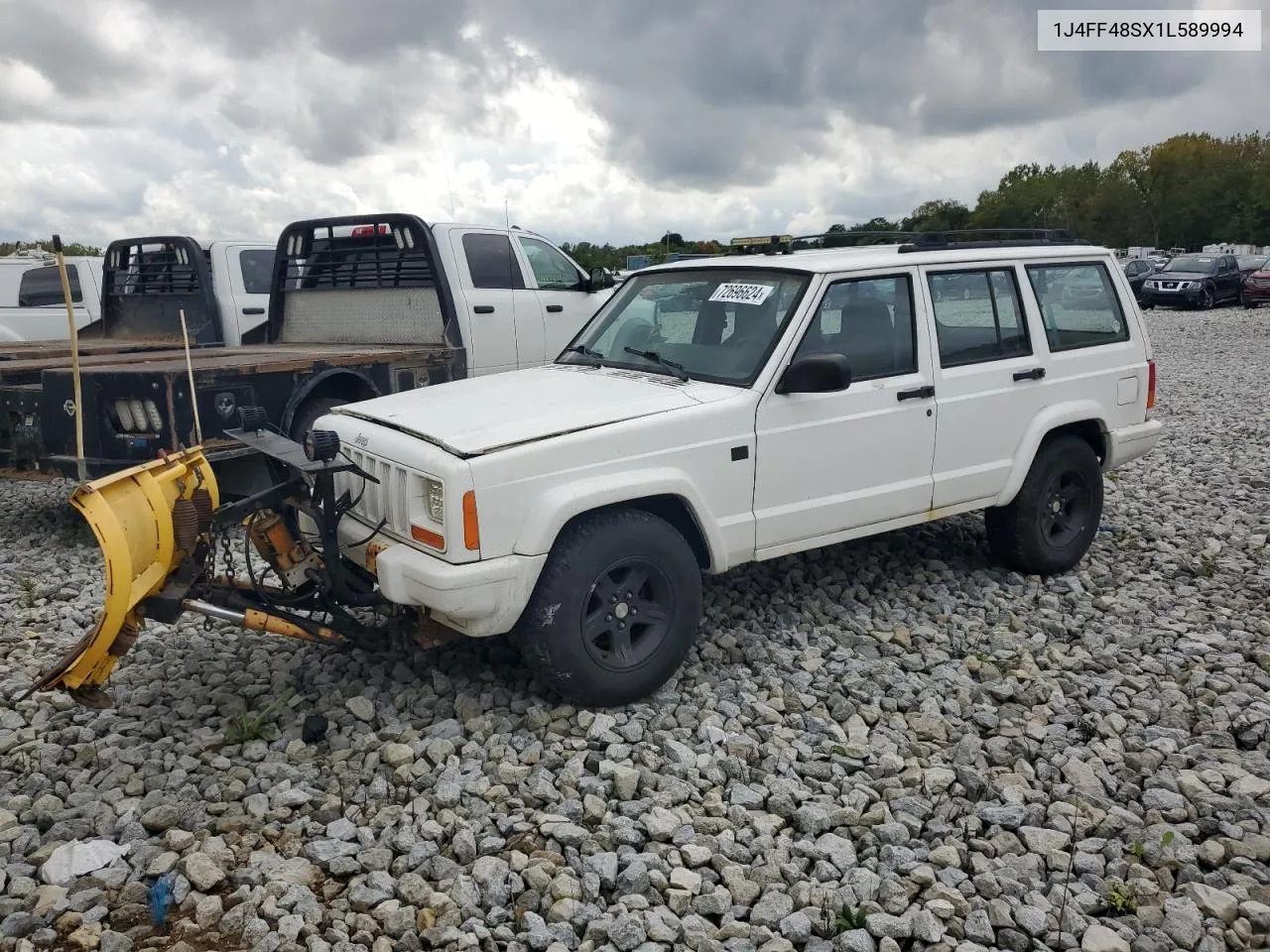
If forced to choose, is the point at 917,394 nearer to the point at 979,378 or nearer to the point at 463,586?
the point at 979,378

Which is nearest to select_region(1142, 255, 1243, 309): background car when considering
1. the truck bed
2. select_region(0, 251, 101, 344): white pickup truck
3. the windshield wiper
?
the truck bed

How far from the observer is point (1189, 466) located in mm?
9164

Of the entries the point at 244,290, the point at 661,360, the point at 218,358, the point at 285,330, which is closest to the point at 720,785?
the point at 661,360

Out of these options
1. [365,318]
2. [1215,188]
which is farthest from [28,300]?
[1215,188]

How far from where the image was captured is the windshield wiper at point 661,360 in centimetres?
488

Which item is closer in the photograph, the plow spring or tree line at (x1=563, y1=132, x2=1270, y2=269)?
the plow spring

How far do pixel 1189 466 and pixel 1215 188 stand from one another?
69699 mm

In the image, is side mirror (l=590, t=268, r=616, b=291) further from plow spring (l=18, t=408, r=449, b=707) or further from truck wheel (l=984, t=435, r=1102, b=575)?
plow spring (l=18, t=408, r=449, b=707)

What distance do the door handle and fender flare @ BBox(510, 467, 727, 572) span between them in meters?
1.28

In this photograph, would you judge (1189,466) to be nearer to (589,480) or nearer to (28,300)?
(589,480)

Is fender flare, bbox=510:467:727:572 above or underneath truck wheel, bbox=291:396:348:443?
underneath

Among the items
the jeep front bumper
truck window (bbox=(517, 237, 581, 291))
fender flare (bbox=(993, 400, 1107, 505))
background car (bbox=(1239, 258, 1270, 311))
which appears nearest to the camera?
the jeep front bumper

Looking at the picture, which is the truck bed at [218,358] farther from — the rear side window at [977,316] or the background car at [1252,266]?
the background car at [1252,266]

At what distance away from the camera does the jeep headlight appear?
4039mm
